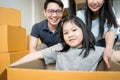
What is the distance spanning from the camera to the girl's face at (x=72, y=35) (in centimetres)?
88

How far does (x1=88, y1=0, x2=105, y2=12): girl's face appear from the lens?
1.04 metres

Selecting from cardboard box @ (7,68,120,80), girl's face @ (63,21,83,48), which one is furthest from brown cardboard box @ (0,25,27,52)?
cardboard box @ (7,68,120,80)

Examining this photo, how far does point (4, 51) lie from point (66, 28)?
99 centimetres

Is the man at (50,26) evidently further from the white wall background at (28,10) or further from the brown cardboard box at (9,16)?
the white wall background at (28,10)

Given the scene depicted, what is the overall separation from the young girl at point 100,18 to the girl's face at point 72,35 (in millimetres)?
179

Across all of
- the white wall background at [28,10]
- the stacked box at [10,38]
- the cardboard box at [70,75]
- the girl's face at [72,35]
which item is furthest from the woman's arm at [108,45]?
the white wall background at [28,10]

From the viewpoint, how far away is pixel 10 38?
5.83ft

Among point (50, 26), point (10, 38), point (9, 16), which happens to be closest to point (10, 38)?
point (10, 38)

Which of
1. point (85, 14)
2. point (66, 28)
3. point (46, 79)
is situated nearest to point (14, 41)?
point (85, 14)

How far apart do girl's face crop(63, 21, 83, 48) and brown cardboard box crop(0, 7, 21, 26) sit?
113 centimetres

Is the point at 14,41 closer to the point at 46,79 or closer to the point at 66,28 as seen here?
the point at 66,28

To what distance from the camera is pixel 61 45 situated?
936mm

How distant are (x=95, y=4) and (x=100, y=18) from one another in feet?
0.30

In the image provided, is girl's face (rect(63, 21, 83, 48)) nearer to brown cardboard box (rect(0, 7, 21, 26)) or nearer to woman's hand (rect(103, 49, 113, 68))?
woman's hand (rect(103, 49, 113, 68))
